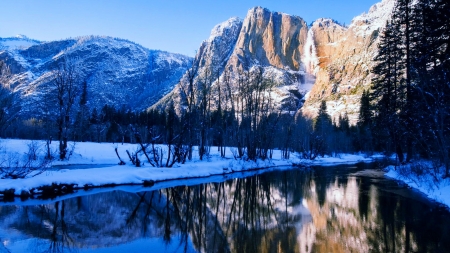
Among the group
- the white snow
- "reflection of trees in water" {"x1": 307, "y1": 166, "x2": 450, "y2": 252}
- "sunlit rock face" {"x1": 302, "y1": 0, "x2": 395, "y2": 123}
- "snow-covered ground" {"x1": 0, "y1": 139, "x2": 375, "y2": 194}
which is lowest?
"reflection of trees in water" {"x1": 307, "y1": 166, "x2": 450, "y2": 252}

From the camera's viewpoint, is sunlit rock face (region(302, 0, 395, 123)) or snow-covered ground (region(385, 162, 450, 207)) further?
sunlit rock face (region(302, 0, 395, 123))

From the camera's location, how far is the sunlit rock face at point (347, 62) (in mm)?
124100

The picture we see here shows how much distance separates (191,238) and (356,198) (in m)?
9.23

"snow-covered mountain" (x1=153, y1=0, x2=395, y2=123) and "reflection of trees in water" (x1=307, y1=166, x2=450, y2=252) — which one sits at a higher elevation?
"snow-covered mountain" (x1=153, y1=0, x2=395, y2=123)

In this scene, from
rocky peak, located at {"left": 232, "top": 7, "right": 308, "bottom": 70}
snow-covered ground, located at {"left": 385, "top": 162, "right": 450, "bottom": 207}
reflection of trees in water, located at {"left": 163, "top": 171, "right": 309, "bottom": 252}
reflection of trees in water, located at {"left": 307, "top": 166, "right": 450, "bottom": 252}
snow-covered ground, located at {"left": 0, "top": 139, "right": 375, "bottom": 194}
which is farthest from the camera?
rocky peak, located at {"left": 232, "top": 7, "right": 308, "bottom": 70}

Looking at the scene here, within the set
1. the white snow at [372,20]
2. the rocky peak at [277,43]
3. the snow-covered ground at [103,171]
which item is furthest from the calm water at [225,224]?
the rocky peak at [277,43]

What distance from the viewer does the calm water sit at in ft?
24.2

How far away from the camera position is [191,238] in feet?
26.6

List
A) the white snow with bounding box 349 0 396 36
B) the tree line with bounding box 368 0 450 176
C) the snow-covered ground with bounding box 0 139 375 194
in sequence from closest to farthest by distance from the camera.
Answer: the snow-covered ground with bounding box 0 139 375 194 → the tree line with bounding box 368 0 450 176 → the white snow with bounding box 349 0 396 36

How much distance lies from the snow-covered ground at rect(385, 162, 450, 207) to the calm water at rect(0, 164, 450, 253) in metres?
0.84

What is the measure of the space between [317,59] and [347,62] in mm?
38721

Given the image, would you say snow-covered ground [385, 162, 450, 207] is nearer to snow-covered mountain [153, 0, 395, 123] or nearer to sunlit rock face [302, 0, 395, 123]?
snow-covered mountain [153, 0, 395, 123]

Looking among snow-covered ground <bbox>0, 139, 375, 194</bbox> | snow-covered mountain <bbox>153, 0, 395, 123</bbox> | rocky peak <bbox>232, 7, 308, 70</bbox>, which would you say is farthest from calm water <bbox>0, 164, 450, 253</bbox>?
rocky peak <bbox>232, 7, 308, 70</bbox>

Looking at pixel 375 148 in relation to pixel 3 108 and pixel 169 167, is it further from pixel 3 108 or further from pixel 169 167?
pixel 3 108
